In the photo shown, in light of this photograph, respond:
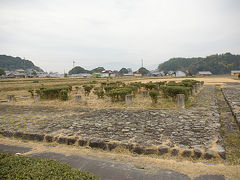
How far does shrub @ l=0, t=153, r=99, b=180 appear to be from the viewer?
236 centimetres

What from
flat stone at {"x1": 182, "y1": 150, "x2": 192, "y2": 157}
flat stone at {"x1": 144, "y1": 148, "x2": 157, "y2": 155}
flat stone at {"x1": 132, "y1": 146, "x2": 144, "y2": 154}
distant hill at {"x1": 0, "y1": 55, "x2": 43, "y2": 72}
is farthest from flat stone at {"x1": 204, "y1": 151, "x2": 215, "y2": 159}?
distant hill at {"x1": 0, "y1": 55, "x2": 43, "y2": 72}

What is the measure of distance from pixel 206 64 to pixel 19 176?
109 m

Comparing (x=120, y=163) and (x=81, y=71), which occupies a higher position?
(x=81, y=71)

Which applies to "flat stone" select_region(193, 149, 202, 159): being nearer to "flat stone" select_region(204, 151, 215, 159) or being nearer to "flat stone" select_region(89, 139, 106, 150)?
"flat stone" select_region(204, 151, 215, 159)

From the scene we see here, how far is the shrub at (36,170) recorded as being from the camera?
236cm

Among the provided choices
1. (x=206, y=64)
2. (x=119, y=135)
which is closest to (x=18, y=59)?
(x=206, y=64)

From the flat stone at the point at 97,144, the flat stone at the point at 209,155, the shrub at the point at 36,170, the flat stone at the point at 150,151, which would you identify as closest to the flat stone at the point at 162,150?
the flat stone at the point at 150,151

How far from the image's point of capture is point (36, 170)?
8.22 ft

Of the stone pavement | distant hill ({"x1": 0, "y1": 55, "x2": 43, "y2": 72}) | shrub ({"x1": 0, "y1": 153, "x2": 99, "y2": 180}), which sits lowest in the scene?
the stone pavement

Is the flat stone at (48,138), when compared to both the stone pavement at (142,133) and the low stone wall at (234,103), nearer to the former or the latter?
the stone pavement at (142,133)

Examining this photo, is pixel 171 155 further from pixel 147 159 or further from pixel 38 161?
pixel 38 161

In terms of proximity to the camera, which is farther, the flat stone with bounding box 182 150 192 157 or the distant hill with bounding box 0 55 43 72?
the distant hill with bounding box 0 55 43 72

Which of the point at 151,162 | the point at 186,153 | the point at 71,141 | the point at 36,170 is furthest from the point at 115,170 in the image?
the point at 71,141

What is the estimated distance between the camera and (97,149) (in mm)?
4156
